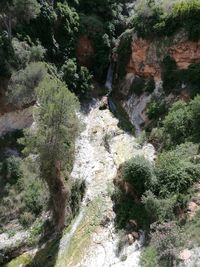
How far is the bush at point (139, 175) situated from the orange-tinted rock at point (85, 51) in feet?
70.3

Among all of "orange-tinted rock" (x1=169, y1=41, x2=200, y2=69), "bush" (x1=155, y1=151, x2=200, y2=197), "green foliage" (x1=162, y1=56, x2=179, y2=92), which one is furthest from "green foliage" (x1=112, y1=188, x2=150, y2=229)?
"orange-tinted rock" (x1=169, y1=41, x2=200, y2=69)

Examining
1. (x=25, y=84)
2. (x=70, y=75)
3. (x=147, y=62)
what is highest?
(x=25, y=84)

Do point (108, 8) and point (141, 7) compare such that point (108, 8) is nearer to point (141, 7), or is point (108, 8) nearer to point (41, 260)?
point (141, 7)

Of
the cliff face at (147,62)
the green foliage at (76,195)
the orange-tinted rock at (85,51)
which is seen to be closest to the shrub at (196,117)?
the cliff face at (147,62)

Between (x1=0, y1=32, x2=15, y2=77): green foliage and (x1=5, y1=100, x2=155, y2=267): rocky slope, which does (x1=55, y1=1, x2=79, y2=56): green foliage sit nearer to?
(x1=0, y1=32, x2=15, y2=77): green foliage

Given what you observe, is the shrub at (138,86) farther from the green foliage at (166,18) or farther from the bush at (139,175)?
the bush at (139,175)

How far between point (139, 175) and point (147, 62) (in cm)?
1692

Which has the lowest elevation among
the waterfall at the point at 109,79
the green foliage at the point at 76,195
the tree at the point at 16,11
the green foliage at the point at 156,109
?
the waterfall at the point at 109,79

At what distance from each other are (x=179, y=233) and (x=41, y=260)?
8.31 m

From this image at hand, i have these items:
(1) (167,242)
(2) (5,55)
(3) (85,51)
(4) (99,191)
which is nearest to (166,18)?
(3) (85,51)

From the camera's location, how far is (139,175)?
20594 mm

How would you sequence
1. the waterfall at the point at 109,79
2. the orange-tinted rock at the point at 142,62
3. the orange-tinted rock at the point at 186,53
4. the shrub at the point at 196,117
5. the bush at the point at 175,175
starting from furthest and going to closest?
1. the waterfall at the point at 109,79
2. the orange-tinted rock at the point at 142,62
3. the orange-tinted rock at the point at 186,53
4. the shrub at the point at 196,117
5. the bush at the point at 175,175

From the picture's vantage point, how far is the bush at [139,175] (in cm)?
2045

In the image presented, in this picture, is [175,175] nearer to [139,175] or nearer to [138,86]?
[139,175]
